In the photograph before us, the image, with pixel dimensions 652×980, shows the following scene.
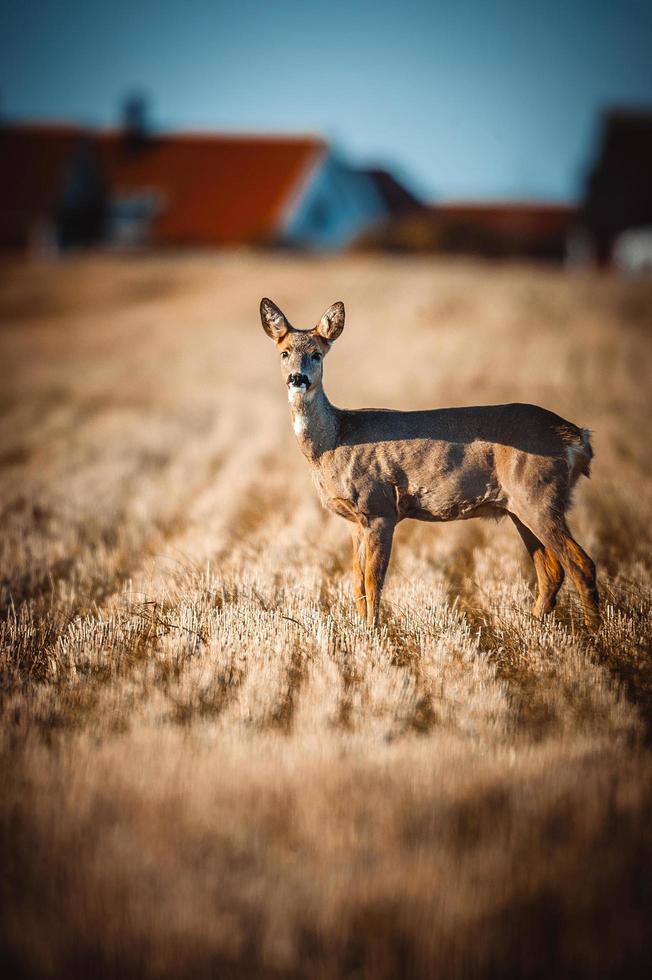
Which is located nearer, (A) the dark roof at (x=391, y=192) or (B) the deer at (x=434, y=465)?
(B) the deer at (x=434, y=465)

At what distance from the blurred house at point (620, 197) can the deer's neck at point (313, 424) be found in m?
A: 34.1

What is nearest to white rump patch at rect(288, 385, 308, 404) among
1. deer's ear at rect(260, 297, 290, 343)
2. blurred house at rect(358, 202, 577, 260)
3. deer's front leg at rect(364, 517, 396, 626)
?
deer's ear at rect(260, 297, 290, 343)

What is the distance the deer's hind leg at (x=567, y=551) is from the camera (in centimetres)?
550

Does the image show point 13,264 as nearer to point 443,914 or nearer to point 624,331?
point 624,331

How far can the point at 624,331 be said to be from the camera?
20125mm

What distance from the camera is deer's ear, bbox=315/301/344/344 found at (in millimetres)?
5605

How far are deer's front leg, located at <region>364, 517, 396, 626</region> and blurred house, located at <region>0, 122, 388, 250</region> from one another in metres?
33.4

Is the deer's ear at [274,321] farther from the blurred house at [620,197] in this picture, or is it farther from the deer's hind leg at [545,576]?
the blurred house at [620,197]

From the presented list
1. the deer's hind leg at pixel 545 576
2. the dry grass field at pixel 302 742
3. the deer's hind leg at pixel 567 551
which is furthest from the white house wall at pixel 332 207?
the deer's hind leg at pixel 567 551

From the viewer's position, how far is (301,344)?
18.2ft

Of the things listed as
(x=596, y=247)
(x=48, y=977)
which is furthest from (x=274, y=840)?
(x=596, y=247)

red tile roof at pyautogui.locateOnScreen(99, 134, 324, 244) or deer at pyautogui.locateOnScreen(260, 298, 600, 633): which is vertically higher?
red tile roof at pyautogui.locateOnScreen(99, 134, 324, 244)

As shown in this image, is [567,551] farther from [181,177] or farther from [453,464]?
[181,177]

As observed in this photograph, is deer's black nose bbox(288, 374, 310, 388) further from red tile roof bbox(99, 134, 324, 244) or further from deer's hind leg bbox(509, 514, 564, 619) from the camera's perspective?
red tile roof bbox(99, 134, 324, 244)
